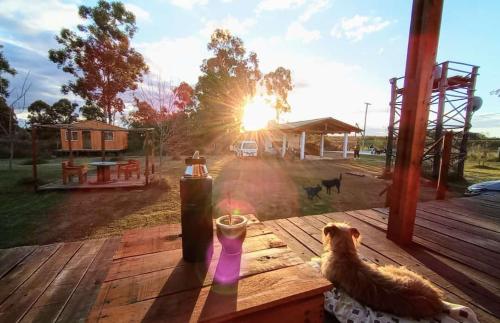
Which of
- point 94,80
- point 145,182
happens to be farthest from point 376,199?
point 94,80

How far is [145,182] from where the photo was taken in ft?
26.1

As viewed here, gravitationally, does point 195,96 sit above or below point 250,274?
above

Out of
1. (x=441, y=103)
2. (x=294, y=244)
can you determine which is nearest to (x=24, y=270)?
(x=294, y=244)

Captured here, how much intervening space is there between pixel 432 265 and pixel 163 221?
4.47 m

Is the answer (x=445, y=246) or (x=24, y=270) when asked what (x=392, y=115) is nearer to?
(x=445, y=246)

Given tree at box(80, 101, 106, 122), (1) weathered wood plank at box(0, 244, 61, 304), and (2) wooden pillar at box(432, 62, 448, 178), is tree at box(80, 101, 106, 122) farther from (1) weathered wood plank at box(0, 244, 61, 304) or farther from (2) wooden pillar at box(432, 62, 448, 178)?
(2) wooden pillar at box(432, 62, 448, 178)

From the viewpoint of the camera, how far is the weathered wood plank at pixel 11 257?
7.55ft

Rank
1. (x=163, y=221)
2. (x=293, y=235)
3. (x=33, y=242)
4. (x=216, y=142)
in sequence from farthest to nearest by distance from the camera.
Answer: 1. (x=216, y=142)
2. (x=163, y=221)
3. (x=33, y=242)
4. (x=293, y=235)

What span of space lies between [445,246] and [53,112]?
30.9 m

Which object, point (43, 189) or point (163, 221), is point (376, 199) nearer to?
point (163, 221)

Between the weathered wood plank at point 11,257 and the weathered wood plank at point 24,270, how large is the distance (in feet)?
0.17

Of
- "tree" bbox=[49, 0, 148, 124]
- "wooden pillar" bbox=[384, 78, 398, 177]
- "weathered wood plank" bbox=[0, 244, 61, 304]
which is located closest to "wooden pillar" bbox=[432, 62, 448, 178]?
"wooden pillar" bbox=[384, 78, 398, 177]

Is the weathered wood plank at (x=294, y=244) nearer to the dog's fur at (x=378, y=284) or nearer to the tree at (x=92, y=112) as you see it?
the dog's fur at (x=378, y=284)

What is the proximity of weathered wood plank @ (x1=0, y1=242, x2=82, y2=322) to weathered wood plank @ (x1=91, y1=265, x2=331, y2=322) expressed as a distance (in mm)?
1610
